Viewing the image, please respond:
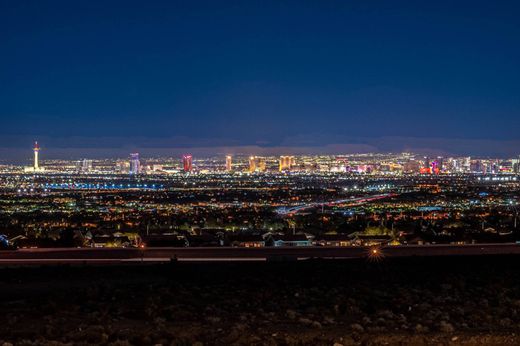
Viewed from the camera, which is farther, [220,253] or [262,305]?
[220,253]

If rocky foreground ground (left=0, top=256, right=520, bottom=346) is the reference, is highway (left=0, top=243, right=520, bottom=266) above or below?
below

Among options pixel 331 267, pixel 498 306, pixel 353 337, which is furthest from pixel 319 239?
pixel 353 337

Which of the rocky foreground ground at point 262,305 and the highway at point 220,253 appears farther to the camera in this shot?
the highway at point 220,253

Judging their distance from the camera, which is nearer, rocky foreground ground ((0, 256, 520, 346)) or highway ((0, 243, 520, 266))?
Result: rocky foreground ground ((0, 256, 520, 346))

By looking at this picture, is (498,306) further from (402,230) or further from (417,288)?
(402,230)
